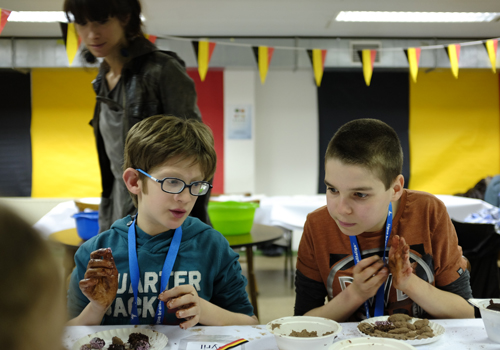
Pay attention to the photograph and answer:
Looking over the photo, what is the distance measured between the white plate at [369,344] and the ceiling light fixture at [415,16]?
15.7 feet

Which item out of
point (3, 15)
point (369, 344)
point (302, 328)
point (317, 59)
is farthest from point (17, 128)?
point (369, 344)

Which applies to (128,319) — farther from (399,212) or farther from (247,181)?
(247,181)

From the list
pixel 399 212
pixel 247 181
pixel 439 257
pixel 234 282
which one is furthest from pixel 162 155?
pixel 247 181

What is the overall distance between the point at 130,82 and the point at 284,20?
13.4ft

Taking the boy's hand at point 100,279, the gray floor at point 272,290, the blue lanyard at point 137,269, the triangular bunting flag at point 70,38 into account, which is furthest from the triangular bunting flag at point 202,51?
the boy's hand at point 100,279

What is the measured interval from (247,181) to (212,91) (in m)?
1.54

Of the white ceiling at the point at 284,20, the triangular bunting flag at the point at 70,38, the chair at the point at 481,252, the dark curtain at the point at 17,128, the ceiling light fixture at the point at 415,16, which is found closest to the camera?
the chair at the point at 481,252

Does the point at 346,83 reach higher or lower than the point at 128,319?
higher

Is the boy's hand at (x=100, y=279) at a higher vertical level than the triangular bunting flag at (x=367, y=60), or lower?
lower

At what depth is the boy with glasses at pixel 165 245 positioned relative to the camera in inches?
47.3

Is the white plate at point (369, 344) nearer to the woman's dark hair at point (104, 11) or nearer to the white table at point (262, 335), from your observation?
the white table at point (262, 335)

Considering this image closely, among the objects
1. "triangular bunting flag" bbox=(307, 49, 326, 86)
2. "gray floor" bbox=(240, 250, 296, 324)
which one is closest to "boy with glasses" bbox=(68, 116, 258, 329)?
"gray floor" bbox=(240, 250, 296, 324)

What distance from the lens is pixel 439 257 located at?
4.35 feet

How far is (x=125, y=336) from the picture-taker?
1041 mm
